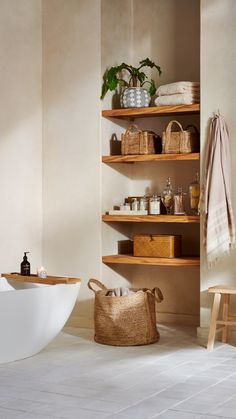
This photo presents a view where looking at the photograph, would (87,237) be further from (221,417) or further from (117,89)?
(221,417)

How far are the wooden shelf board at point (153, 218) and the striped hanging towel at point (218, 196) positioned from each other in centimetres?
25

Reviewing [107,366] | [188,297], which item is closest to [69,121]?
[188,297]

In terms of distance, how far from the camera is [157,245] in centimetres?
618

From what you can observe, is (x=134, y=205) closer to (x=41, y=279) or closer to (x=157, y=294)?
(x=157, y=294)

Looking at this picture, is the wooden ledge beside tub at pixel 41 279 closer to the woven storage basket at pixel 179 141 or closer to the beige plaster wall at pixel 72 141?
the beige plaster wall at pixel 72 141

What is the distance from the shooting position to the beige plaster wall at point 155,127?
6441mm

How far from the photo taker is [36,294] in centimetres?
498

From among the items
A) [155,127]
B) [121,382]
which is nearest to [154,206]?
[155,127]

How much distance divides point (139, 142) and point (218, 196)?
0.96 metres

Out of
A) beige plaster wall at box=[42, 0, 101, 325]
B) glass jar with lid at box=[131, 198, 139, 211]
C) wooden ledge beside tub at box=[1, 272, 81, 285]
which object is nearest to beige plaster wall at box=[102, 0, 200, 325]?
beige plaster wall at box=[42, 0, 101, 325]

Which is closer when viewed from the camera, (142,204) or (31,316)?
(31,316)

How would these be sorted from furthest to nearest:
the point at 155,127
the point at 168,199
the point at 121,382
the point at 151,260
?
1. the point at 155,127
2. the point at 168,199
3. the point at 151,260
4. the point at 121,382

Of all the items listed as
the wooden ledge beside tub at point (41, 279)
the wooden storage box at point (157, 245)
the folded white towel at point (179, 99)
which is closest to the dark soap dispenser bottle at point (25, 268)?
the wooden ledge beside tub at point (41, 279)

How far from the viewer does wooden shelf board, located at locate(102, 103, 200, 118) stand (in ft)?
19.6
